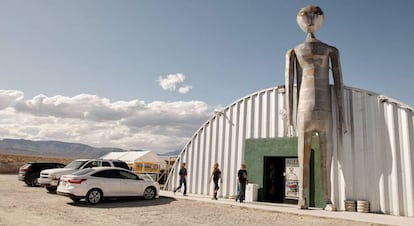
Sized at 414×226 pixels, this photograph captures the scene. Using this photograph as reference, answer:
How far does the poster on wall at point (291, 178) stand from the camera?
14312 mm

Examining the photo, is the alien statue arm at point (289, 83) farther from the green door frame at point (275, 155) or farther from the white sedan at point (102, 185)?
the white sedan at point (102, 185)

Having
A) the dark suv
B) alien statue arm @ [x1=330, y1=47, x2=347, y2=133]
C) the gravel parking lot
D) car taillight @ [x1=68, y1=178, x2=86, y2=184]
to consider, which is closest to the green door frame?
alien statue arm @ [x1=330, y1=47, x2=347, y2=133]

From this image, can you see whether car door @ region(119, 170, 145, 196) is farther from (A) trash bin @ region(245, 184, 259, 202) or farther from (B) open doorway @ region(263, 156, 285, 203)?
(B) open doorway @ region(263, 156, 285, 203)

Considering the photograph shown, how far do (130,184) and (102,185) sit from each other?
1286 millimetres

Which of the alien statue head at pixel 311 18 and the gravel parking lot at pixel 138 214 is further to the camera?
the alien statue head at pixel 311 18

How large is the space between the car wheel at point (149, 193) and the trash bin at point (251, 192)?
4203 mm

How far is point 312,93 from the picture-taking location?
41.6 feet

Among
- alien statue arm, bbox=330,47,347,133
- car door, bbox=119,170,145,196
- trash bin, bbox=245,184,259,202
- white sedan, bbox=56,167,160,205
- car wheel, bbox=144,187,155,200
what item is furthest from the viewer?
trash bin, bbox=245,184,259,202

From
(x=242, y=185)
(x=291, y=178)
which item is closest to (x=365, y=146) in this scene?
(x=291, y=178)

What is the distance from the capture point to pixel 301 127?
12609 millimetres

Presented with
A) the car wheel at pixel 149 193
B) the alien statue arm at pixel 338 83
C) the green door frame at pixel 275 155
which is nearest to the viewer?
the alien statue arm at pixel 338 83

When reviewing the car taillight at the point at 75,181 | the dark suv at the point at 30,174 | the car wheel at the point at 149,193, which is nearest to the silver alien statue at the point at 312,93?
the car wheel at the point at 149,193

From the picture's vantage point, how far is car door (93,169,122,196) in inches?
512

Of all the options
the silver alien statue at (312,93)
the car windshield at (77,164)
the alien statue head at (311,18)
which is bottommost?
the car windshield at (77,164)
